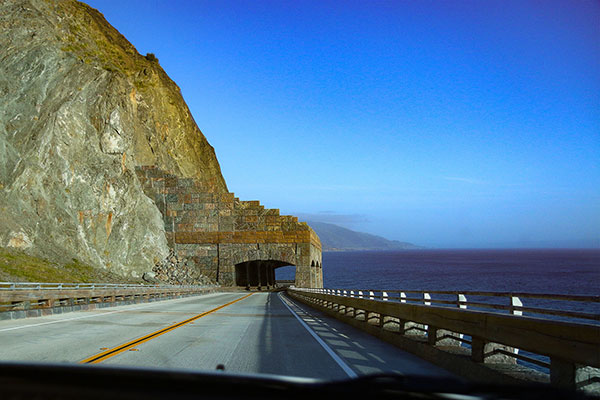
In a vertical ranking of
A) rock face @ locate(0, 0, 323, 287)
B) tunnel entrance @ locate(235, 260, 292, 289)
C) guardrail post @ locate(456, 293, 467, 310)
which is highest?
rock face @ locate(0, 0, 323, 287)

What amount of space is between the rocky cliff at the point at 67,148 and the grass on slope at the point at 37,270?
1.06 meters

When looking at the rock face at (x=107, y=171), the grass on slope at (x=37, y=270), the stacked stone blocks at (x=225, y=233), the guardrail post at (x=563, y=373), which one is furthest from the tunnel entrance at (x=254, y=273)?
the guardrail post at (x=563, y=373)

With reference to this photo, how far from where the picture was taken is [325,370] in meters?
8.32

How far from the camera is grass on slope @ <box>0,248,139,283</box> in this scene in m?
28.5

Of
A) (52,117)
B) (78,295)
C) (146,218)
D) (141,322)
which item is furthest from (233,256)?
(141,322)

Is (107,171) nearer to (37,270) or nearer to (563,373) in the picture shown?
(37,270)

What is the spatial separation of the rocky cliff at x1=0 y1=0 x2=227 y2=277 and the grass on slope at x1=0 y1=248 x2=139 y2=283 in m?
1.06

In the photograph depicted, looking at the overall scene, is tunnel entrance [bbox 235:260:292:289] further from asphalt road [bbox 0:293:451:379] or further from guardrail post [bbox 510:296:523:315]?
guardrail post [bbox 510:296:523:315]

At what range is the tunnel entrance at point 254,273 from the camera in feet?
267

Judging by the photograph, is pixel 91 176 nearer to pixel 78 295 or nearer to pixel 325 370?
pixel 78 295

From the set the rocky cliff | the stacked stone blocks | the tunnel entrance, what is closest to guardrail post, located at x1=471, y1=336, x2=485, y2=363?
the rocky cliff

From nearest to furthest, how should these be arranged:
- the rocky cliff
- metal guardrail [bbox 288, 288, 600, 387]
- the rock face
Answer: metal guardrail [bbox 288, 288, 600, 387] → the rocky cliff → the rock face

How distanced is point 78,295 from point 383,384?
22337 millimetres

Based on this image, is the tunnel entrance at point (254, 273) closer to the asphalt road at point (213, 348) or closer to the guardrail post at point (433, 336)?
Answer: the asphalt road at point (213, 348)
